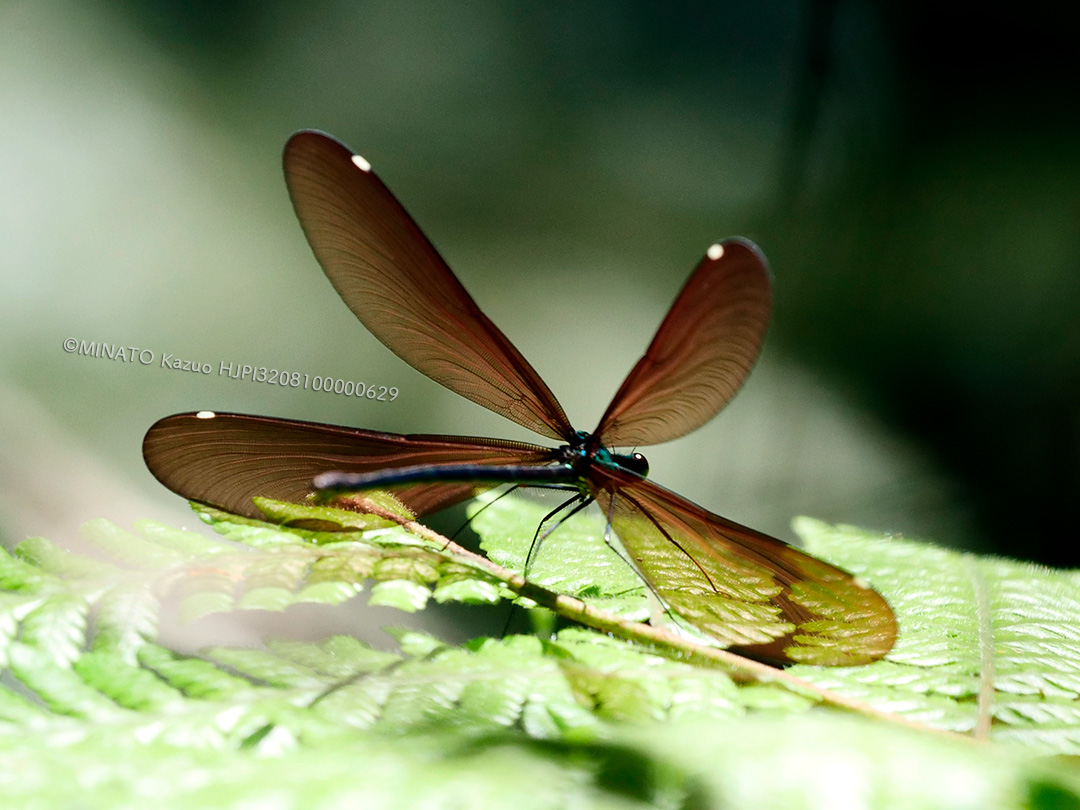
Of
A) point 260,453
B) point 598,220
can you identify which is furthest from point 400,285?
point 598,220

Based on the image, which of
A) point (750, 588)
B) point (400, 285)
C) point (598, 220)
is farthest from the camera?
point (598, 220)

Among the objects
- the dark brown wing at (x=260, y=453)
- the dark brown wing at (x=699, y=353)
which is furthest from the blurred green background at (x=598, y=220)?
the dark brown wing at (x=699, y=353)

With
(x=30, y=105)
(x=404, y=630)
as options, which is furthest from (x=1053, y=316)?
(x=30, y=105)

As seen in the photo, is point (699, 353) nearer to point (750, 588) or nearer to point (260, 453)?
point (750, 588)

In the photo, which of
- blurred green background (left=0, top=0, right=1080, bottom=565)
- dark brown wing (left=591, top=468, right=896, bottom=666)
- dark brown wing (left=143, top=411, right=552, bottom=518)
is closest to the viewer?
dark brown wing (left=591, top=468, right=896, bottom=666)

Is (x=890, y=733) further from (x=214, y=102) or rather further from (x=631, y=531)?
(x=214, y=102)

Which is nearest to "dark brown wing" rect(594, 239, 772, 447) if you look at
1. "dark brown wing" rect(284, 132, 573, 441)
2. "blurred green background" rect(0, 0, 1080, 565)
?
"dark brown wing" rect(284, 132, 573, 441)

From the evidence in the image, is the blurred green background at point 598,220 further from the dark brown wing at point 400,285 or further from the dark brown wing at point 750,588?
the dark brown wing at point 750,588

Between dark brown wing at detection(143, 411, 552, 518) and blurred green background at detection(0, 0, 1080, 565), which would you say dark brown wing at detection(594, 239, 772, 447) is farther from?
blurred green background at detection(0, 0, 1080, 565)
